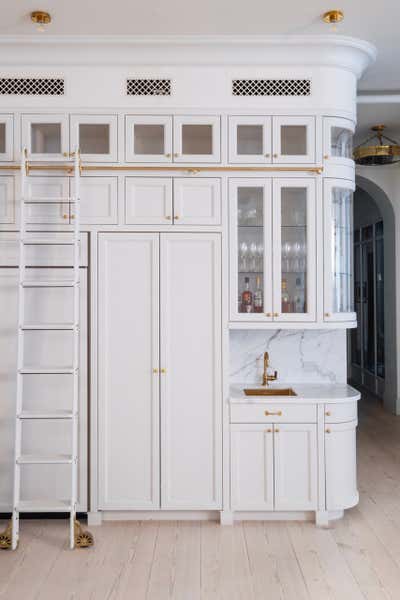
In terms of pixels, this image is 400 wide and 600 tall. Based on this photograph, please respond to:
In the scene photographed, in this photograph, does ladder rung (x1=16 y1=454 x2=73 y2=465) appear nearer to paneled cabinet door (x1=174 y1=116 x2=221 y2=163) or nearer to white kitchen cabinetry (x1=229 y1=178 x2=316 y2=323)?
white kitchen cabinetry (x1=229 y1=178 x2=316 y2=323)

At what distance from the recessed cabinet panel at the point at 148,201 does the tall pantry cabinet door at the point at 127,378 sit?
110 millimetres

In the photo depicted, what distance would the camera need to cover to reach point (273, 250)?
376 cm

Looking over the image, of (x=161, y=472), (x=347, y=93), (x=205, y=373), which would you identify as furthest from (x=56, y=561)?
(x=347, y=93)

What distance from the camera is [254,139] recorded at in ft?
12.4

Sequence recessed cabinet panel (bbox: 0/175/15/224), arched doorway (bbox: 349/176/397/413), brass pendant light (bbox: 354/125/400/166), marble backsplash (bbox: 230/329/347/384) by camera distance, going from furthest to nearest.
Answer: arched doorway (bbox: 349/176/397/413) → brass pendant light (bbox: 354/125/400/166) → marble backsplash (bbox: 230/329/347/384) → recessed cabinet panel (bbox: 0/175/15/224)

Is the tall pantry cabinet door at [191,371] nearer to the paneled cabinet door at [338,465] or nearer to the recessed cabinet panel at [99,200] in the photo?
the recessed cabinet panel at [99,200]

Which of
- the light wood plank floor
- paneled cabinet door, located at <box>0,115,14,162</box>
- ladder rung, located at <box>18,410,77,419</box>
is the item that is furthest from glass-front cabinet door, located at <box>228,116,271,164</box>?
the light wood plank floor

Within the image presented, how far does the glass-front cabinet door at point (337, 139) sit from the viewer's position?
12.4 ft

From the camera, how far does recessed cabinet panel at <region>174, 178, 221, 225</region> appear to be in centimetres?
373

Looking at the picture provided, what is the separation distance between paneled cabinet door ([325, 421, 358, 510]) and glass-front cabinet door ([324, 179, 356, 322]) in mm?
737

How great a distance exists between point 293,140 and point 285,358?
1.55 meters

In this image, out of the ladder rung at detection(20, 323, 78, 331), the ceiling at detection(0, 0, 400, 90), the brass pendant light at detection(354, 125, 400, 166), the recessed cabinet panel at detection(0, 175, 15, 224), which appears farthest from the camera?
the brass pendant light at detection(354, 125, 400, 166)

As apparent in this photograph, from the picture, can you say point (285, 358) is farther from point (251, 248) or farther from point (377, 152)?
point (377, 152)

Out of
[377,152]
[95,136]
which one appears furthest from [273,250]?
[377,152]
